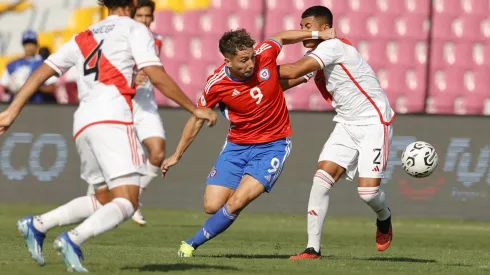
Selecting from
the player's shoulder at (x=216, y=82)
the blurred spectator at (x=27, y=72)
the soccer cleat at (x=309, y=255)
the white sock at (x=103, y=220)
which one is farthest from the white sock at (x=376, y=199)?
the blurred spectator at (x=27, y=72)

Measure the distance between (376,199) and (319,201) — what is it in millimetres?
565

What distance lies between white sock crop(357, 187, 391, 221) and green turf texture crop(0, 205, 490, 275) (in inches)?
15.9

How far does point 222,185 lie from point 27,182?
6999 mm

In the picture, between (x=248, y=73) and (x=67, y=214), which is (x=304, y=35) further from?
(x=67, y=214)

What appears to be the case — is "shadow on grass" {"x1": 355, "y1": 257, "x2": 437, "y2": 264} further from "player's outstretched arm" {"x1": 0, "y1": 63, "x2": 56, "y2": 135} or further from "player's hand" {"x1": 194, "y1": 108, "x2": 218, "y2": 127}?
"player's outstretched arm" {"x1": 0, "y1": 63, "x2": 56, "y2": 135}

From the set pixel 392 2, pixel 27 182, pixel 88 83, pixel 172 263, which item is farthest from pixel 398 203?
pixel 88 83

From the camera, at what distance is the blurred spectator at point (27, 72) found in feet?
56.3

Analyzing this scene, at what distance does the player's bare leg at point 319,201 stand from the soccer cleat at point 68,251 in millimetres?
3006

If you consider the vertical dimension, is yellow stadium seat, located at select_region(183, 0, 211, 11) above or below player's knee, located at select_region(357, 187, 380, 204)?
above

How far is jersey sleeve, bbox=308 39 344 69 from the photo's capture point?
9.64 m

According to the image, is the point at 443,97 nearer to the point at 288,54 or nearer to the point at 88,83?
the point at 288,54

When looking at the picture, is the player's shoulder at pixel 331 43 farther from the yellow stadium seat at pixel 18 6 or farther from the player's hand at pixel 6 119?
the yellow stadium seat at pixel 18 6

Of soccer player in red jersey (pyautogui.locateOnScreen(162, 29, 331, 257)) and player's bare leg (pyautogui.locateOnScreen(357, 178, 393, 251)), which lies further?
player's bare leg (pyautogui.locateOnScreen(357, 178, 393, 251))

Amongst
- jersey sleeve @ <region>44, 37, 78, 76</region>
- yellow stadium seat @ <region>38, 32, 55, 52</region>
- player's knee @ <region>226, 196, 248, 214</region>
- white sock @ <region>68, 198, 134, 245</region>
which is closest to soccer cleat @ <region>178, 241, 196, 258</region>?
player's knee @ <region>226, 196, 248, 214</region>
